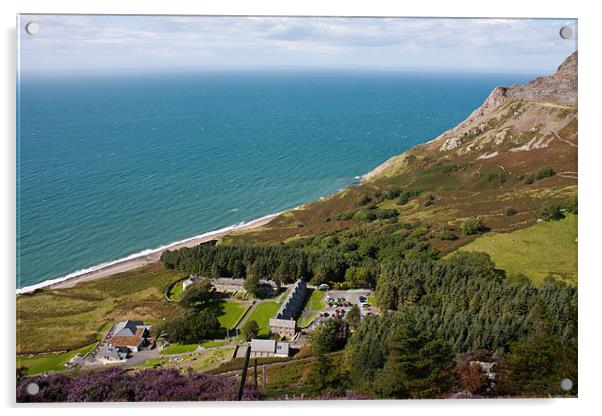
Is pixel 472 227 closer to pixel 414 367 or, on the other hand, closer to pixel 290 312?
pixel 290 312

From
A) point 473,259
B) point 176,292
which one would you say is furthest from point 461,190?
point 176,292

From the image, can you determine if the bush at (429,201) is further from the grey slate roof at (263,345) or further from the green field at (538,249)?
the grey slate roof at (263,345)

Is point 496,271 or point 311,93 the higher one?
point 311,93

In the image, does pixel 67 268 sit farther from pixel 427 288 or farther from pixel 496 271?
pixel 496 271

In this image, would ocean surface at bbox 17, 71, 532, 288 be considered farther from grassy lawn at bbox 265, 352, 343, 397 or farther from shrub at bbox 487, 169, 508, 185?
grassy lawn at bbox 265, 352, 343, 397

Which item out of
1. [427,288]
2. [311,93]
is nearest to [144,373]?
[427,288]

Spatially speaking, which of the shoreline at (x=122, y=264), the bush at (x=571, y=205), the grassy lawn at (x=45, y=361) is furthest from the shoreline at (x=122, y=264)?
the bush at (x=571, y=205)
